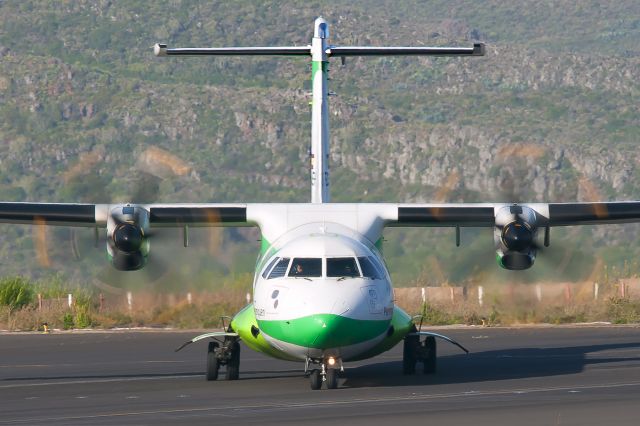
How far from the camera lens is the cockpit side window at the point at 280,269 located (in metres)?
21.0

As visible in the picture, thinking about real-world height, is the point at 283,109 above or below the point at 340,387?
above

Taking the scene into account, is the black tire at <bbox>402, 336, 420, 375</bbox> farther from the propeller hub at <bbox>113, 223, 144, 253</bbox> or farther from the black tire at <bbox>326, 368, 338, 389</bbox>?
the propeller hub at <bbox>113, 223, 144, 253</bbox>

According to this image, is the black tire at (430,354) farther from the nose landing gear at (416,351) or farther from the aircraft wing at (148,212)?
the aircraft wing at (148,212)

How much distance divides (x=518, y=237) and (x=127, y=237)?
6.52 meters

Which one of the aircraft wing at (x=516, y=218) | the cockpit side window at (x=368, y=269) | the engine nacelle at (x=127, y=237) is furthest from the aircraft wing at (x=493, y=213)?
the engine nacelle at (x=127, y=237)

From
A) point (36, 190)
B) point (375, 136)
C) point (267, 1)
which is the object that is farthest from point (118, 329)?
point (267, 1)

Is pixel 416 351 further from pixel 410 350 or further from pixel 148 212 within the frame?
pixel 148 212

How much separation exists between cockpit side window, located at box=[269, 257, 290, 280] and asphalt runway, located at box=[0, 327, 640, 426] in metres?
1.77

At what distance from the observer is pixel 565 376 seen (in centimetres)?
2227

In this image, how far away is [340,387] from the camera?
Answer: 69.1 feet

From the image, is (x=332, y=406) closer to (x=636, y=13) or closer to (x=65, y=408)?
(x=65, y=408)

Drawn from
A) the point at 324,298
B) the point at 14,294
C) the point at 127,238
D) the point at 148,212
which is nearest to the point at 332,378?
the point at 324,298

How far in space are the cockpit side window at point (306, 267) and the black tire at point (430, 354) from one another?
340 centimetres

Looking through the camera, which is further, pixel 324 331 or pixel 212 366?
pixel 212 366
